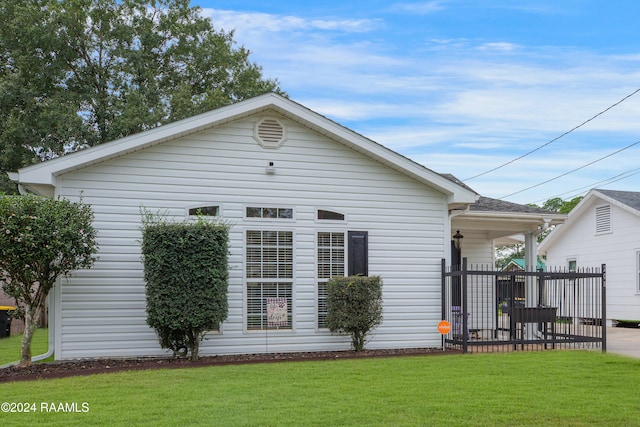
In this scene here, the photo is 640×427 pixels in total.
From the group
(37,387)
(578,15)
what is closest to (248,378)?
(37,387)

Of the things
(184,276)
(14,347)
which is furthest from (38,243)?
(14,347)

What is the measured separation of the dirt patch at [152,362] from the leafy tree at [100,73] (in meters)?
14.2

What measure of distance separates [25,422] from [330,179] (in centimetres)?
736

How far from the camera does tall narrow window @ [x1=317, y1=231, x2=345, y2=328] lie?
12.5m

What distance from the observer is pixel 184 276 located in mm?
10453

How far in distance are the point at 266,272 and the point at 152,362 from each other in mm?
2570

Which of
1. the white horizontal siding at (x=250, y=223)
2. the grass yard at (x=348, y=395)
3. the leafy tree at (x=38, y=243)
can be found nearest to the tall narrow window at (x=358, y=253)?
the white horizontal siding at (x=250, y=223)

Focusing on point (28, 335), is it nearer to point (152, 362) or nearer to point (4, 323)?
point (152, 362)

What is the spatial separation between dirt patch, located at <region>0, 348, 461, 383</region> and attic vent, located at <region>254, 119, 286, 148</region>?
12.7 ft

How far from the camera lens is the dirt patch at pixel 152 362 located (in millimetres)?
9688

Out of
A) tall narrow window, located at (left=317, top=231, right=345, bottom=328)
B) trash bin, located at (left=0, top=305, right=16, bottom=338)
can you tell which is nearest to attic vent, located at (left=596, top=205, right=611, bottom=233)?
tall narrow window, located at (left=317, top=231, right=345, bottom=328)

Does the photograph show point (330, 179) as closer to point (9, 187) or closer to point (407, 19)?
point (407, 19)

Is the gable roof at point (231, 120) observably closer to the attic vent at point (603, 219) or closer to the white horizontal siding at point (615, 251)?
the white horizontal siding at point (615, 251)

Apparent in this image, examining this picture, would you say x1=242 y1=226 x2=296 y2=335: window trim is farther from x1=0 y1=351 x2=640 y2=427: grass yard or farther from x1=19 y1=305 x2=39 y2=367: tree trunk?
x1=19 y1=305 x2=39 y2=367: tree trunk
